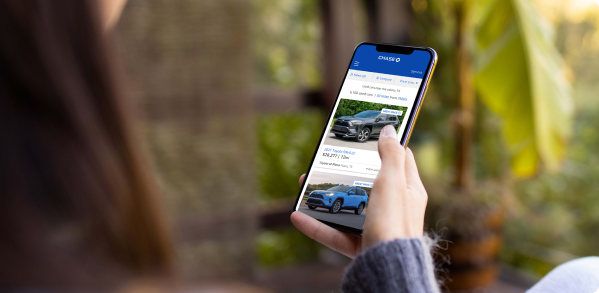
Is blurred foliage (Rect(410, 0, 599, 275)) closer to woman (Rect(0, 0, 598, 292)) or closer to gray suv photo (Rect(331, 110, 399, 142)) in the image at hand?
woman (Rect(0, 0, 598, 292))

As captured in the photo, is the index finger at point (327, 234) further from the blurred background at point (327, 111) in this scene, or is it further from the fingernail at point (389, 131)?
the blurred background at point (327, 111)

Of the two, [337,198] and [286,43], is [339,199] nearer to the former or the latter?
[337,198]

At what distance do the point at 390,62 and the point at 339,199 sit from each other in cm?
15

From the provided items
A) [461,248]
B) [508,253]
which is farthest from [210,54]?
[508,253]

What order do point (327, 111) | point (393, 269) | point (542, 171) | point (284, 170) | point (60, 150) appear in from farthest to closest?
1. point (284, 170)
2. point (542, 171)
3. point (327, 111)
4. point (60, 150)
5. point (393, 269)

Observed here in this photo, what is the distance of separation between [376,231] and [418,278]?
0.04 m

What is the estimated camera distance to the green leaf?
44.3 inches

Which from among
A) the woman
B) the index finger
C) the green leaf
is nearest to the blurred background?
the green leaf

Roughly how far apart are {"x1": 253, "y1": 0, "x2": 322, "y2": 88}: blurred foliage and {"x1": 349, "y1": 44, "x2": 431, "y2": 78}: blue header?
5.06ft

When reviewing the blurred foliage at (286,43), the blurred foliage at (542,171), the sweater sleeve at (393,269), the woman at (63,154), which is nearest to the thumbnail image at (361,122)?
the sweater sleeve at (393,269)

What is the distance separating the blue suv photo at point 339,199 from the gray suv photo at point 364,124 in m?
0.05

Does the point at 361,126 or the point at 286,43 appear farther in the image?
the point at 286,43

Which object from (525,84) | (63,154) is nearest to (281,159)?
(525,84)

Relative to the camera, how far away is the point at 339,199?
1.21ft
